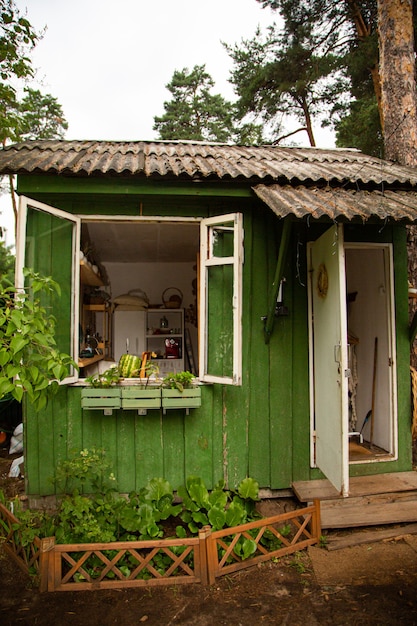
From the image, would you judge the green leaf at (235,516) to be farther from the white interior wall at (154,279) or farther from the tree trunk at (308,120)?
the tree trunk at (308,120)

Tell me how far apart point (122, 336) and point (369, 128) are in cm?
661

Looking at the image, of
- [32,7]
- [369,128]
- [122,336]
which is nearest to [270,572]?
[122,336]

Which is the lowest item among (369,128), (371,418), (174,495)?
(174,495)

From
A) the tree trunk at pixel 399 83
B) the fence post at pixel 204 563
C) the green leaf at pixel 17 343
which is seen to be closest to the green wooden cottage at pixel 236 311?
the fence post at pixel 204 563

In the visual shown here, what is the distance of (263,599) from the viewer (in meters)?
2.59

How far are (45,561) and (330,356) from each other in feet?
8.10

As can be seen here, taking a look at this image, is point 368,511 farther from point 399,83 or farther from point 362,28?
point 362,28

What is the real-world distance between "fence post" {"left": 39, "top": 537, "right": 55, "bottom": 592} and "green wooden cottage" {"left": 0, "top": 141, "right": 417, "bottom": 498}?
0.74m

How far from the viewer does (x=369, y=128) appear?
8.42 metres

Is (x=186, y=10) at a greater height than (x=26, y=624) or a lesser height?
greater

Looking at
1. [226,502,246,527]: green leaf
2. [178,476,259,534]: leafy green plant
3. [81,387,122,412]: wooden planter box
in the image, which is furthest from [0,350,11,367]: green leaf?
[226,502,246,527]: green leaf

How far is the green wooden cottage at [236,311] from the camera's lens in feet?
10.7

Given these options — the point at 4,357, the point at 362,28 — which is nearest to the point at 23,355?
the point at 4,357

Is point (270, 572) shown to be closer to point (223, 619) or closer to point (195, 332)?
point (223, 619)
